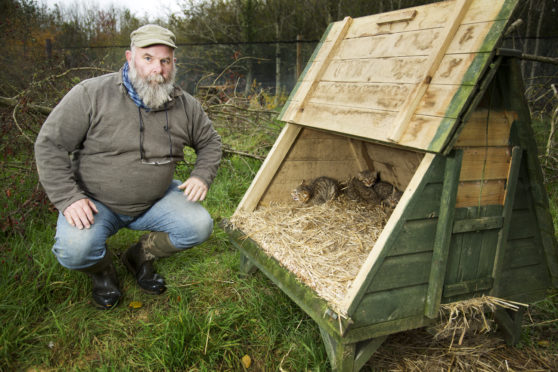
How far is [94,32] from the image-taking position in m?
12.0

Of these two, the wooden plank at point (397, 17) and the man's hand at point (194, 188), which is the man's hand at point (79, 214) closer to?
the man's hand at point (194, 188)

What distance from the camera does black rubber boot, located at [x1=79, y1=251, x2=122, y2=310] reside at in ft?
9.09

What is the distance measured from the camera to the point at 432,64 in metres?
2.03

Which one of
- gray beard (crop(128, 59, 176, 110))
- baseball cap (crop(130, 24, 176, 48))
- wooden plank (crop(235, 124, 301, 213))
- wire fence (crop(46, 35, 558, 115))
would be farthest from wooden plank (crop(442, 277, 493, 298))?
wire fence (crop(46, 35, 558, 115))

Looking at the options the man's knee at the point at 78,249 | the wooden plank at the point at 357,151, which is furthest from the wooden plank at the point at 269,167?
the man's knee at the point at 78,249

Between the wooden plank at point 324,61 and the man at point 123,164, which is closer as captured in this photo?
the man at point 123,164

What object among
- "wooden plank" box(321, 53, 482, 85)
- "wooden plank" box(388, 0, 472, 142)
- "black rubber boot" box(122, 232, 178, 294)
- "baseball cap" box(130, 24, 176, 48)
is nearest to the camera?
"wooden plank" box(321, 53, 482, 85)

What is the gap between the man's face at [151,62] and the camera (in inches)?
107

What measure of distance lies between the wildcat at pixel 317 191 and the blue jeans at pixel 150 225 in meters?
0.84

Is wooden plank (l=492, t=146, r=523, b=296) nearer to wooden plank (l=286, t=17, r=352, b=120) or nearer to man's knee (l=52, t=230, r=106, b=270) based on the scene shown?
wooden plank (l=286, t=17, r=352, b=120)

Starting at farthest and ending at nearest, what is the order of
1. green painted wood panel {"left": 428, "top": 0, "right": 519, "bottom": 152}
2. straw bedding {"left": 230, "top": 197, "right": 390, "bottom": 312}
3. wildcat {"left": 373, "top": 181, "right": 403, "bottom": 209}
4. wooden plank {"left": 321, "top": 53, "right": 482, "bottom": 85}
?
wildcat {"left": 373, "top": 181, "right": 403, "bottom": 209}
straw bedding {"left": 230, "top": 197, "right": 390, "bottom": 312}
wooden plank {"left": 321, "top": 53, "right": 482, "bottom": 85}
green painted wood panel {"left": 428, "top": 0, "right": 519, "bottom": 152}

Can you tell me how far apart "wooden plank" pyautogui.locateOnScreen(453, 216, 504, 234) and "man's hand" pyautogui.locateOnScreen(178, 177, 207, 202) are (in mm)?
1743

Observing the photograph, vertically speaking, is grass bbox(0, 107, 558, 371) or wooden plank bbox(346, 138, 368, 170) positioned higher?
wooden plank bbox(346, 138, 368, 170)

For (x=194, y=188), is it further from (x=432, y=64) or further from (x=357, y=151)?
(x=432, y=64)
